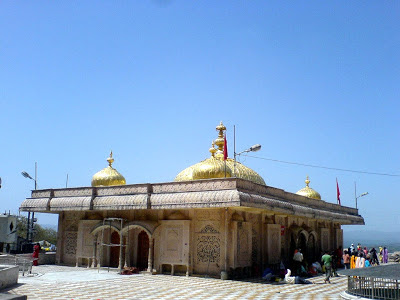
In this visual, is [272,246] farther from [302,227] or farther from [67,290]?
[67,290]

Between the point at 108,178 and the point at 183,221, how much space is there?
21.7 feet

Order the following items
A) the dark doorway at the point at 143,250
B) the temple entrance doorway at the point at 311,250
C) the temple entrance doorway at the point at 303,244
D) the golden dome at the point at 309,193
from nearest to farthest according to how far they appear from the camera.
Result: the dark doorway at the point at 143,250, the temple entrance doorway at the point at 303,244, the temple entrance doorway at the point at 311,250, the golden dome at the point at 309,193

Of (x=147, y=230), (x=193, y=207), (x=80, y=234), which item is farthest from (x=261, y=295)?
(x=80, y=234)

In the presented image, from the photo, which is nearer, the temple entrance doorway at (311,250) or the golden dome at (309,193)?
the temple entrance doorway at (311,250)

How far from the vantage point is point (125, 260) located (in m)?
18.2

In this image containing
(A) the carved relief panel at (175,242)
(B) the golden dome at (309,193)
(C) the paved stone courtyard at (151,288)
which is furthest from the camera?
(B) the golden dome at (309,193)

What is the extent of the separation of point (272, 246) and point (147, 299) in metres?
9.28

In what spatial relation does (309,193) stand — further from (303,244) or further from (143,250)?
(143,250)

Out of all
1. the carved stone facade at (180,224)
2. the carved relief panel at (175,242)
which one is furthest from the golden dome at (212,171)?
the carved relief panel at (175,242)

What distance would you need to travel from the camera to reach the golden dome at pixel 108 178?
22.0m

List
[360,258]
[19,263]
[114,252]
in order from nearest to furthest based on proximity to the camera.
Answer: [19,263], [360,258], [114,252]

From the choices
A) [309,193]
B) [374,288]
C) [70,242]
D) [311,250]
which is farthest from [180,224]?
[309,193]

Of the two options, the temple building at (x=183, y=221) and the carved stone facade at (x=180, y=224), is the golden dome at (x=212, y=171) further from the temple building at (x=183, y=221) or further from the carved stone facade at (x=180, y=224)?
the carved stone facade at (x=180, y=224)

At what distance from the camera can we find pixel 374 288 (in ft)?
32.6
